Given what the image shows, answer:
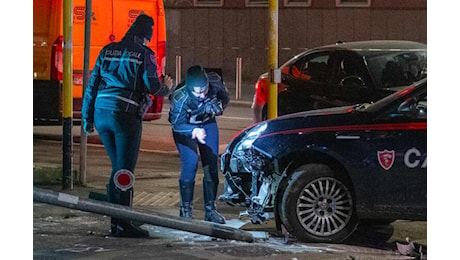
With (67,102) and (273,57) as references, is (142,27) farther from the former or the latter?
(67,102)

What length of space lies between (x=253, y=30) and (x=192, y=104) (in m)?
0.87

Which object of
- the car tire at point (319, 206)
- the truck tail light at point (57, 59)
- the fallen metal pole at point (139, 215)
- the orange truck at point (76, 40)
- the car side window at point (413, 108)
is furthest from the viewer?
the truck tail light at point (57, 59)

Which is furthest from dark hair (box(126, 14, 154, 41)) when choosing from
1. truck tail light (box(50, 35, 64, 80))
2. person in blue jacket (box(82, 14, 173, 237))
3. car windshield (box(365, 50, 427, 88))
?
car windshield (box(365, 50, 427, 88))

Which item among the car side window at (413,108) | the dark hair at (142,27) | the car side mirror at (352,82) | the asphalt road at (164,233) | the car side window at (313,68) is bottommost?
the asphalt road at (164,233)

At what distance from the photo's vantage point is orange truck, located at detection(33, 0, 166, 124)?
969cm

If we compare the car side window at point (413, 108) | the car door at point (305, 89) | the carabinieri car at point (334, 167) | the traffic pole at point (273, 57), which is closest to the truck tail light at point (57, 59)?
the carabinieri car at point (334, 167)

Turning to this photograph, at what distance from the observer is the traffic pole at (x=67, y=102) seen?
1018 cm

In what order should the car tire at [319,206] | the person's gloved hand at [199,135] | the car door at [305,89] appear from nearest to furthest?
the person's gloved hand at [199,135]
the car tire at [319,206]
the car door at [305,89]

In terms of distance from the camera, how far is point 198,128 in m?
9.55

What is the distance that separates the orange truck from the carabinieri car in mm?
861

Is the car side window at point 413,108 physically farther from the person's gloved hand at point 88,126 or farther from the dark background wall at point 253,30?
the person's gloved hand at point 88,126

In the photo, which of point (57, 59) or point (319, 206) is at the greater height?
point (57, 59)

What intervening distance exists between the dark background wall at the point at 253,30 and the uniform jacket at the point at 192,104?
0.16 meters

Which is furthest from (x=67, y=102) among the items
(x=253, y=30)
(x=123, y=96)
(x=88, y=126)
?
(x=253, y=30)
